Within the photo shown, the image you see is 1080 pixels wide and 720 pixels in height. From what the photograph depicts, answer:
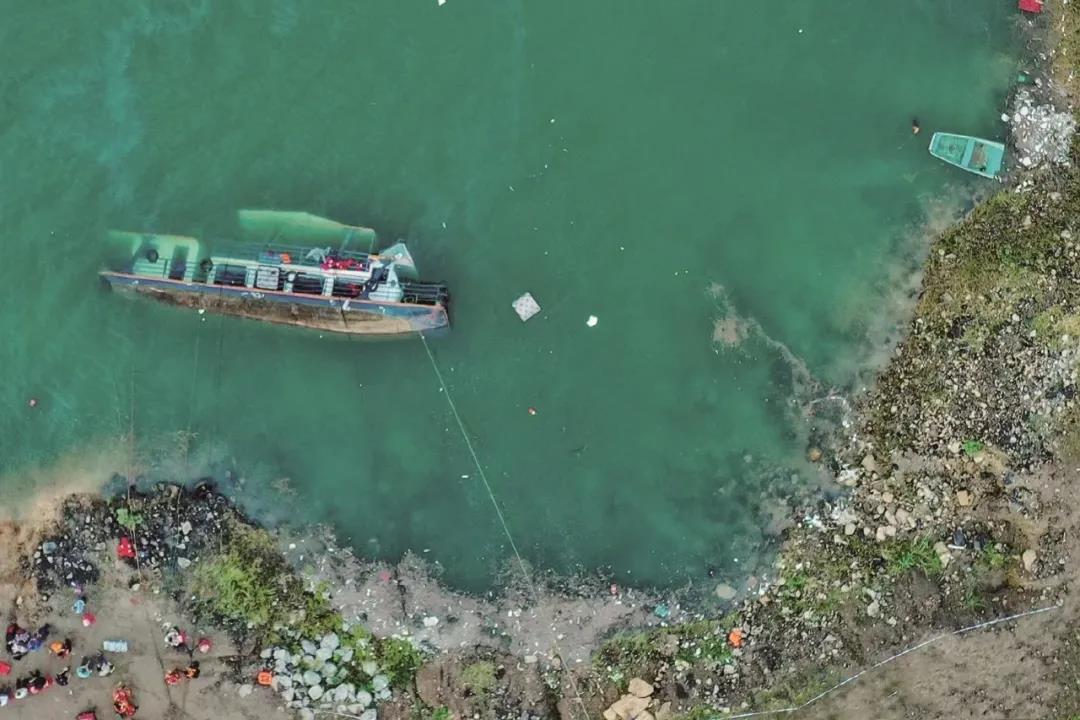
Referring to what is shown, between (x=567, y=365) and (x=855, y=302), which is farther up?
(x=855, y=302)

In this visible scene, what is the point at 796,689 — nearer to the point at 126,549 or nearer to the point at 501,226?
the point at 501,226

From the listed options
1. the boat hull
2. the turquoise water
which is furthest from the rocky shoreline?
the boat hull

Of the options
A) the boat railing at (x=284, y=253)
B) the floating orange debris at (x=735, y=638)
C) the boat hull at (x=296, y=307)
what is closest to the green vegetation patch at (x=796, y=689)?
the floating orange debris at (x=735, y=638)

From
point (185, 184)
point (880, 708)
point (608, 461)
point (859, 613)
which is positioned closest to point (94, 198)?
point (185, 184)

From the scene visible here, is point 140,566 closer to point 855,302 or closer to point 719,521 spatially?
point 719,521

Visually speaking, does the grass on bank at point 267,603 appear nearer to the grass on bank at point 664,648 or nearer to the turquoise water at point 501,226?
the turquoise water at point 501,226

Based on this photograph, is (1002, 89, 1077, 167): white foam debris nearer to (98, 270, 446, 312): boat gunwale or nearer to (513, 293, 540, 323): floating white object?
(513, 293, 540, 323): floating white object

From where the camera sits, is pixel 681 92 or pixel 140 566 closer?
pixel 140 566
